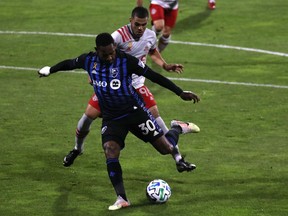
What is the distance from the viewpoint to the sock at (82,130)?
57.4ft

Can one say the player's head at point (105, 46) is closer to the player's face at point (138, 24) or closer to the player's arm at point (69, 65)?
the player's arm at point (69, 65)

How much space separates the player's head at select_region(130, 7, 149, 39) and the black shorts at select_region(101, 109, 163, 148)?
6.42 ft

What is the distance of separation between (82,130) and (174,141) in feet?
5.35

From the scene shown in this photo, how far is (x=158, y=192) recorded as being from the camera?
15.4 m

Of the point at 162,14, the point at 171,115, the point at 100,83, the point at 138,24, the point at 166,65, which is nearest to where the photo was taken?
the point at 100,83

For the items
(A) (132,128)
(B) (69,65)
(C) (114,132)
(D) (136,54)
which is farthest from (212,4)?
(C) (114,132)

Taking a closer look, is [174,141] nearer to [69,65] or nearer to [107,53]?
[69,65]

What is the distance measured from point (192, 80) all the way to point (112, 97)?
8962mm

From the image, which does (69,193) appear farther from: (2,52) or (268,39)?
(268,39)

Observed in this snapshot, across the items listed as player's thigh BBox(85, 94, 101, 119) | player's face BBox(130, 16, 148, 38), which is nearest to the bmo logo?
→ player's thigh BBox(85, 94, 101, 119)

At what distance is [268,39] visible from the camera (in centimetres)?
2830

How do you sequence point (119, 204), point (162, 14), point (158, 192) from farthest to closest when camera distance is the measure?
point (162, 14) < point (158, 192) < point (119, 204)

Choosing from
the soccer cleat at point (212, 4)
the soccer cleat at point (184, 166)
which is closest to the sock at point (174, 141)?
the soccer cleat at point (184, 166)

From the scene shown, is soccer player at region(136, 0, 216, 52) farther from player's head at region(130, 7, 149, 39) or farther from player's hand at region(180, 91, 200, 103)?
player's hand at region(180, 91, 200, 103)
